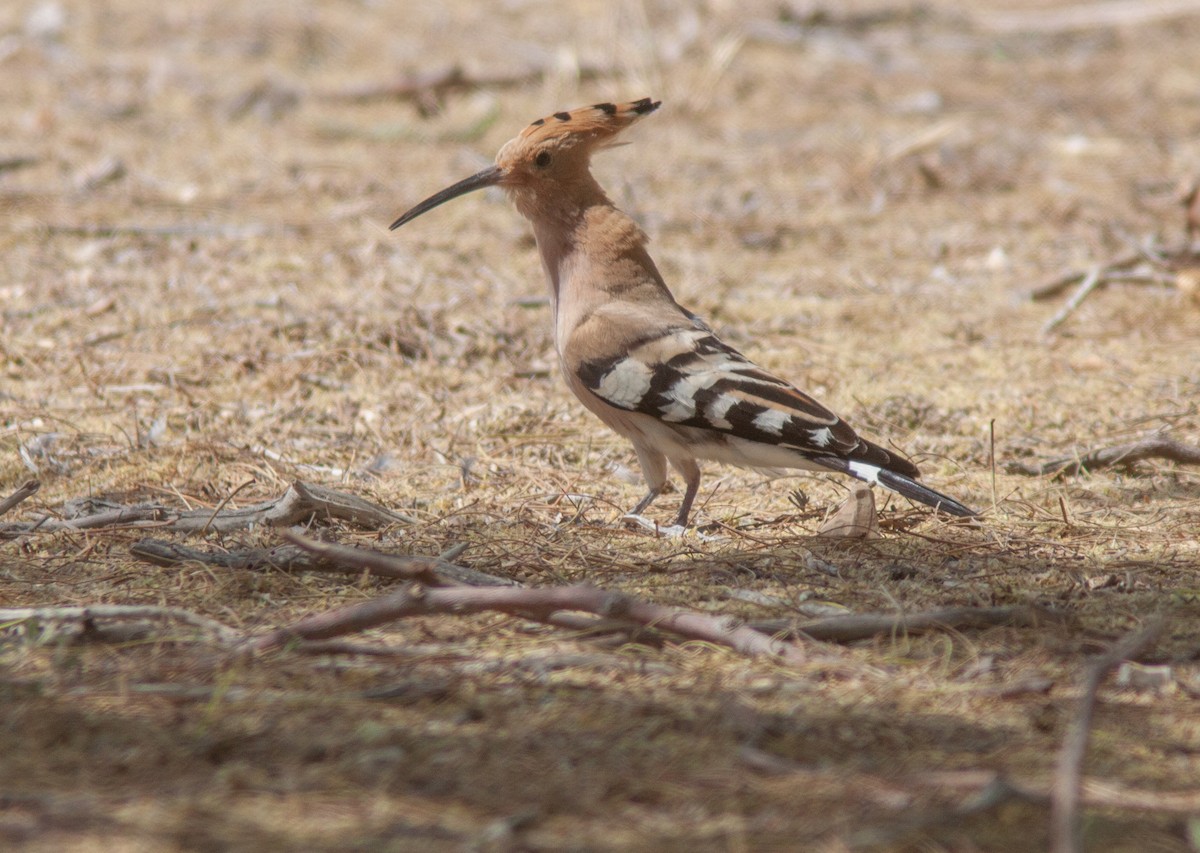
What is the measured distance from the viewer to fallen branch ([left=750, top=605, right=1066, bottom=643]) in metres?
2.67

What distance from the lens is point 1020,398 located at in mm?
4758

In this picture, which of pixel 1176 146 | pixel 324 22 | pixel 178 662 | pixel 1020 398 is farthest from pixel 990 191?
pixel 178 662

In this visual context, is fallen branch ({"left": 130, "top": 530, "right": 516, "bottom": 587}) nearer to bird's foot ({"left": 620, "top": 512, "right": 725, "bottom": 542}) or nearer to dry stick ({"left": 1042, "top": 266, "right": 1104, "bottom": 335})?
bird's foot ({"left": 620, "top": 512, "right": 725, "bottom": 542})

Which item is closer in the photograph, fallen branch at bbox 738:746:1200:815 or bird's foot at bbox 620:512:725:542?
fallen branch at bbox 738:746:1200:815

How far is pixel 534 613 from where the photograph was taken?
8.55ft

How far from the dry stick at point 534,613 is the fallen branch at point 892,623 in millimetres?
97

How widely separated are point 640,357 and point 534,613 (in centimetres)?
135

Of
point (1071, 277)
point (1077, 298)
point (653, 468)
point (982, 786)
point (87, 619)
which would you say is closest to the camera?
point (982, 786)

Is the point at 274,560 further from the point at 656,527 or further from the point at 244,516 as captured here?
the point at 656,527

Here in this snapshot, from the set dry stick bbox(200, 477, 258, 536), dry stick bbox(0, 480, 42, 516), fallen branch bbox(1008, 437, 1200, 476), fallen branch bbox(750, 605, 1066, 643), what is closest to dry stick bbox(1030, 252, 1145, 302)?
fallen branch bbox(1008, 437, 1200, 476)

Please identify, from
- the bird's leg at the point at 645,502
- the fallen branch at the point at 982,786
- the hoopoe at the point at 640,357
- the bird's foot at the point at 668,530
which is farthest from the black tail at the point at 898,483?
the fallen branch at the point at 982,786

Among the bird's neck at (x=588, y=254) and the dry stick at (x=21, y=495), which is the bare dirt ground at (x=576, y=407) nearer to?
the dry stick at (x=21, y=495)

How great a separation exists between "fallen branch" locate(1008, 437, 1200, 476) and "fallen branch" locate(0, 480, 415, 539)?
192 cm

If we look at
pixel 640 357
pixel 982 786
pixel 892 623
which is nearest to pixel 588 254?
pixel 640 357
